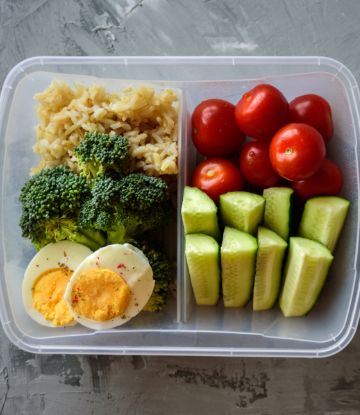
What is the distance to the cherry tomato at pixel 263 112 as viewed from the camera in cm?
135

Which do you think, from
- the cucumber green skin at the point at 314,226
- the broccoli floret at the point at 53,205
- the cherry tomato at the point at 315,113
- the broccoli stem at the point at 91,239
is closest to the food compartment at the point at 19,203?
the broccoli floret at the point at 53,205

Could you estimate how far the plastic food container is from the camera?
1.45 meters

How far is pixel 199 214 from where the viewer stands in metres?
1.36

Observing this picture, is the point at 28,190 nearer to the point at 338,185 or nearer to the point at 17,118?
the point at 17,118

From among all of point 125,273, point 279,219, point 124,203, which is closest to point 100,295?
point 125,273

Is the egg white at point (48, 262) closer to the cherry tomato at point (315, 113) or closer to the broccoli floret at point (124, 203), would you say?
the broccoli floret at point (124, 203)

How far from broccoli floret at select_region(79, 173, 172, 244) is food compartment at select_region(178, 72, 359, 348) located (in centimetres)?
16

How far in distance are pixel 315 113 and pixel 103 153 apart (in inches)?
33.8

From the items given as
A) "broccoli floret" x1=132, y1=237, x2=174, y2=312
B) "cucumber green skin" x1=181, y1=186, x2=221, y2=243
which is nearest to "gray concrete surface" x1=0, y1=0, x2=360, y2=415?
"broccoli floret" x1=132, y1=237, x2=174, y2=312

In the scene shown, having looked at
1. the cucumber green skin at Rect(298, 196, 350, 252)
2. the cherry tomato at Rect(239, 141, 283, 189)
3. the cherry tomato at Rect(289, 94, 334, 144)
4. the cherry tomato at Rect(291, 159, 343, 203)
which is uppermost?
the cherry tomato at Rect(289, 94, 334, 144)

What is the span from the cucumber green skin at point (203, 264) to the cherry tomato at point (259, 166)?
0.33 metres

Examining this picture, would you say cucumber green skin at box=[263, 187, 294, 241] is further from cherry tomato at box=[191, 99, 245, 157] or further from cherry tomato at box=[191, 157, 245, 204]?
cherry tomato at box=[191, 99, 245, 157]

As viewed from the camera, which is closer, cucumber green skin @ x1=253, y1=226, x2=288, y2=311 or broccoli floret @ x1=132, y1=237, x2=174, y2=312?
cucumber green skin @ x1=253, y1=226, x2=288, y2=311

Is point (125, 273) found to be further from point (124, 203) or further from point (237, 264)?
point (237, 264)
